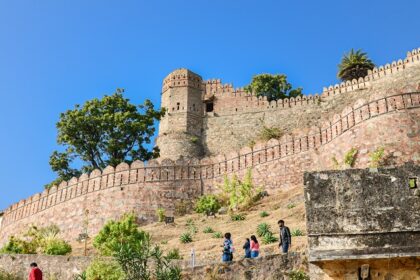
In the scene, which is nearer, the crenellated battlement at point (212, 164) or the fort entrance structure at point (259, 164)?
the fort entrance structure at point (259, 164)

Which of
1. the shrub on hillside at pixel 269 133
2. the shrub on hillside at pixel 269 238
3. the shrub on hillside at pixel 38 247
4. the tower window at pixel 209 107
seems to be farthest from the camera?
the tower window at pixel 209 107

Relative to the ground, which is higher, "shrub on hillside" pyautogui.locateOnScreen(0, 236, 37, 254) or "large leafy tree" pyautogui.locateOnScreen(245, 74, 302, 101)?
"large leafy tree" pyautogui.locateOnScreen(245, 74, 302, 101)

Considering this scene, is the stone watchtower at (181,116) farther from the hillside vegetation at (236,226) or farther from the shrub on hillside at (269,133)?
the hillside vegetation at (236,226)

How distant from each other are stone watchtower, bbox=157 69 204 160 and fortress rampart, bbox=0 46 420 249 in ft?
34.2

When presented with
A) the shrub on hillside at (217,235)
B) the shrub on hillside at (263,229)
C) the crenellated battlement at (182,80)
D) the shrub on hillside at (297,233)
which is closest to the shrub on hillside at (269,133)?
the crenellated battlement at (182,80)

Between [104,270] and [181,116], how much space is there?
25.6m

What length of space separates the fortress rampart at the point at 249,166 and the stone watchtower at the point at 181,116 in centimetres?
1041

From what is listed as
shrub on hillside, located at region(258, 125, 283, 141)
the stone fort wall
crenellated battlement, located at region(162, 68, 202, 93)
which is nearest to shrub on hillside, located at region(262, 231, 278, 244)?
shrub on hillside, located at region(258, 125, 283, 141)

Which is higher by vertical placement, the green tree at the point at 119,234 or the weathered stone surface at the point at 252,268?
the green tree at the point at 119,234

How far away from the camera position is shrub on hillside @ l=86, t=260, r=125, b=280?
39.5ft

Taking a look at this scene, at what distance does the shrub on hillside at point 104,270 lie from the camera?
12.0 m

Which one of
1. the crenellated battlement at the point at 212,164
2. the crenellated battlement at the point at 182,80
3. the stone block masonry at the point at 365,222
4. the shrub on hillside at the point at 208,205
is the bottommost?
the stone block masonry at the point at 365,222

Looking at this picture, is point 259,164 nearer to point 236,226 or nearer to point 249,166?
point 249,166

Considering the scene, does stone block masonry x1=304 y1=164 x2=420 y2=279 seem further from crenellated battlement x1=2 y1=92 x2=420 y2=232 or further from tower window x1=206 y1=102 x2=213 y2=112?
tower window x1=206 y1=102 x2=213 y2=112
